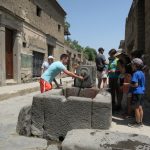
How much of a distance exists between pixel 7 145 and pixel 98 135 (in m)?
1.40

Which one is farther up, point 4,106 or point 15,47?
point 15,47

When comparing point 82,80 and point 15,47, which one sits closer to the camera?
point 82,80

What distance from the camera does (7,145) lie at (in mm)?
4797

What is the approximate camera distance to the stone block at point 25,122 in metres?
5.43

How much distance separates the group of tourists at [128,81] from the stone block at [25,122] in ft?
6.51

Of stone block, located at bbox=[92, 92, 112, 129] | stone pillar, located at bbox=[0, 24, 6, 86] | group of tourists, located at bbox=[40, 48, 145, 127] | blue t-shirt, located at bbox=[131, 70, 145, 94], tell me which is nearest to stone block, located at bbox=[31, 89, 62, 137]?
stone block, located at bbox=[92, 92, 112, 129]

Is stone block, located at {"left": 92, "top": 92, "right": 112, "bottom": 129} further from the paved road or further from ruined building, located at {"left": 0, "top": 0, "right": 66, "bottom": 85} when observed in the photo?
Result: ruined building, located at {"left": 0, "top": 0, "right": 66, "bottom": 85}

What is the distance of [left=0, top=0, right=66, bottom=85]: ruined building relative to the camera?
15.2 metres

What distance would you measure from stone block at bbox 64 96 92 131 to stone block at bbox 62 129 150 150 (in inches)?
26.2

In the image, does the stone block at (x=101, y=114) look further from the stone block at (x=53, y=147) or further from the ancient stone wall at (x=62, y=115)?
the stone block at (x=53, y=147)

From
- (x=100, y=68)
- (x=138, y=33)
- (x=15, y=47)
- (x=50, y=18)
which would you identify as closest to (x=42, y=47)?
(x=50, y=18)

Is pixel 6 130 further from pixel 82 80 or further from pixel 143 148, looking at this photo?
pixel 143 148

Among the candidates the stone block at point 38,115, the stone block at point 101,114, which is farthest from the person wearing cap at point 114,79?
the stone block at point 38,115

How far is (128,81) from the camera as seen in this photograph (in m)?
6.99
